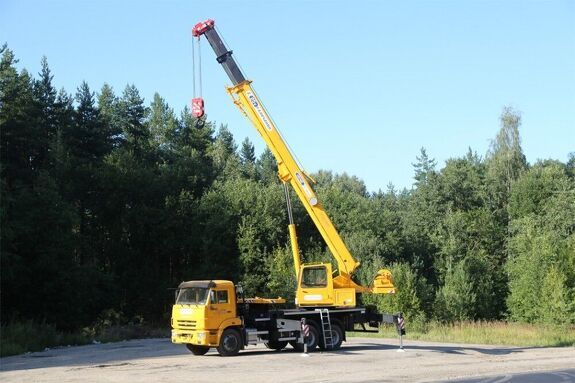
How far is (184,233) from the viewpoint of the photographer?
53.3 meters

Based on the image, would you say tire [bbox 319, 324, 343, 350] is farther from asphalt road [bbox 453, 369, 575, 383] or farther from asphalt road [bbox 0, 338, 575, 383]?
asphalt road [bbox 453, 369, 575, 383]

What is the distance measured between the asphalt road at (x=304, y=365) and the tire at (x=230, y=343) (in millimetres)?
391

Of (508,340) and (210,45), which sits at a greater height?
(210,45)

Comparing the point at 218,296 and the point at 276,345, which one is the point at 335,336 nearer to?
the point at 276,345

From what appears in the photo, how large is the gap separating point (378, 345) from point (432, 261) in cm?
3300

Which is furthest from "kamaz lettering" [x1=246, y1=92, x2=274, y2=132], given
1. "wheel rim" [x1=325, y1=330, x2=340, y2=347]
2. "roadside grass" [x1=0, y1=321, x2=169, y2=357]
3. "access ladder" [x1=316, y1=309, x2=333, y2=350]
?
"roadside grass" [x1=0, y1=321, x2=169, y2=357]

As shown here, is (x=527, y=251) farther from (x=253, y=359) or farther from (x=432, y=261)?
(x=253, y=359)

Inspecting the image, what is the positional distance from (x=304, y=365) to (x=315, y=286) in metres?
5.91

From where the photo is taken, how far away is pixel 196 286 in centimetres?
2505

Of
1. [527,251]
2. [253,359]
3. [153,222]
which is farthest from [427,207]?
[253,359]

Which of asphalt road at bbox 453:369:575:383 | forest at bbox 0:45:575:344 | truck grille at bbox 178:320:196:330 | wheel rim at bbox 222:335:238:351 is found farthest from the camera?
forest at bbox 0:45:575:344

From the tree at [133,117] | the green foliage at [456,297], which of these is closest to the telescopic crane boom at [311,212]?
the green foliage at [456,297]

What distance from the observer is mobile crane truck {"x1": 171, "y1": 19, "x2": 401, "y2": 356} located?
2475 cm

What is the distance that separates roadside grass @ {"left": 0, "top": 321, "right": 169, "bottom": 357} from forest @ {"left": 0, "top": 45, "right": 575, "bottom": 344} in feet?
6.16
